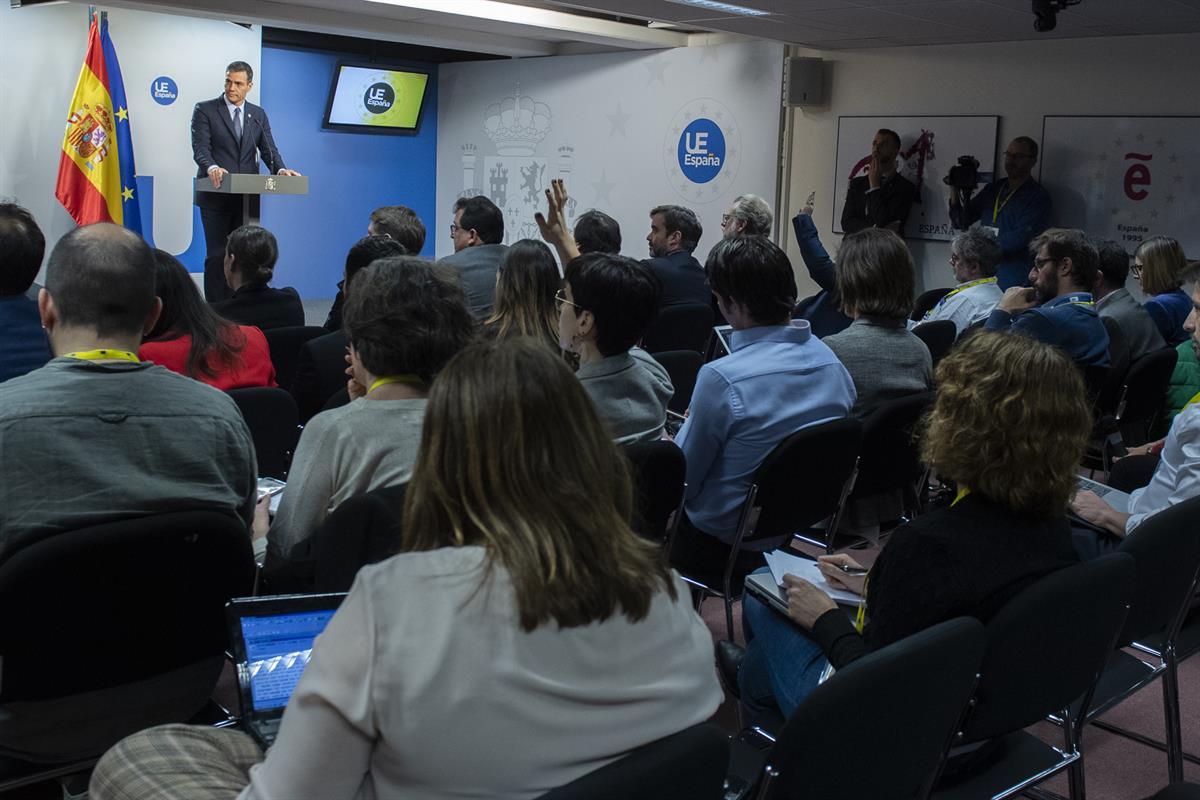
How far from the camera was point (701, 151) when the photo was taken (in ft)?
32.2

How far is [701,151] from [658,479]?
24.7 feet

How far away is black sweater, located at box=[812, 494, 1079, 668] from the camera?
6.15ft

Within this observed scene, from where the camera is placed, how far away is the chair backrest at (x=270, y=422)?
322cm

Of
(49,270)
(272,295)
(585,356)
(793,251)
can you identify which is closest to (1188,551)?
(585,356)

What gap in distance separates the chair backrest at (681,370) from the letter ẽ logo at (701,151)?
566cm

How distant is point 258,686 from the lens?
163 cm

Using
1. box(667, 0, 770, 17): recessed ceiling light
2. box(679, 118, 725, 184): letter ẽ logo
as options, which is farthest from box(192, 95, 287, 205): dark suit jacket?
box(679, 118, 725, 184): letter ẽ logo

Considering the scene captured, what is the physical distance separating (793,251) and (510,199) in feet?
10.1

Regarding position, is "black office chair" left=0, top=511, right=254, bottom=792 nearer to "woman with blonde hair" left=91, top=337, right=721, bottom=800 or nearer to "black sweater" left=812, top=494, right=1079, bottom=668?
"woman with blonde hair" left=91, top=337, right=721, bottom=800

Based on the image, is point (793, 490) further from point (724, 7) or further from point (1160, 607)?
point (724, 7)

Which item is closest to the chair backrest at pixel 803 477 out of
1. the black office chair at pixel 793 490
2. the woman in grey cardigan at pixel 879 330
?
the black office chair at pixel 793 490

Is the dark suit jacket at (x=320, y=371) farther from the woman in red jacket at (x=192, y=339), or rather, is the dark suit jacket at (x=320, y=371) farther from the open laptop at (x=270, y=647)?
the open laptop at (x=270, y=647)

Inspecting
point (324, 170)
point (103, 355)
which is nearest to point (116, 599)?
point (103, 355)

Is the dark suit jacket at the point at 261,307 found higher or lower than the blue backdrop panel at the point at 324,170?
lower
